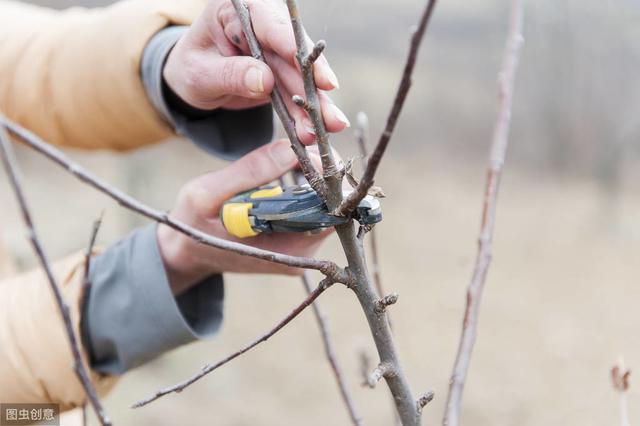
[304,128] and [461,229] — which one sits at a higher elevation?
[461,229]

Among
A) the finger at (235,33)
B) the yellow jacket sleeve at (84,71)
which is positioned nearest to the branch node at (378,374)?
the finger at (235,33)

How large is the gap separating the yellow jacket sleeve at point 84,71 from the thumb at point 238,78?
0.32 m

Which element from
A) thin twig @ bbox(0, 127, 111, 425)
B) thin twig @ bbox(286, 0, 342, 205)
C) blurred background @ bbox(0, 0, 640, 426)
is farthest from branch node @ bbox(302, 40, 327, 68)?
blurred background @ bbox(0, 0, 640, 426)

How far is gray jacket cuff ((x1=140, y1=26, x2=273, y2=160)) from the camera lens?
0.91 metres

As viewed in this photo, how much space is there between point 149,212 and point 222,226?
1.18ft

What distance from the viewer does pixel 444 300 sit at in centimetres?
420

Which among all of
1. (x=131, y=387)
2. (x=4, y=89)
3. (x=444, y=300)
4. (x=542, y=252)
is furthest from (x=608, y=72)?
(x=4, y=89)

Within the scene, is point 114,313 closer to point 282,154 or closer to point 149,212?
point 282,154

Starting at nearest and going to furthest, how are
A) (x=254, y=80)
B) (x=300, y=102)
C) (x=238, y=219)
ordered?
(x=300, y=102) → (x=254, y=80) → (x=238, y=219)

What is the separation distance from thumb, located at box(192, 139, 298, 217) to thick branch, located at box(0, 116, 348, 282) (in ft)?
0.92

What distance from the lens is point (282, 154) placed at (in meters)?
0.79

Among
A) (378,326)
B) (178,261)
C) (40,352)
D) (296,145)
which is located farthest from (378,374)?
(40,352)

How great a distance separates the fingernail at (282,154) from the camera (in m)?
0.79

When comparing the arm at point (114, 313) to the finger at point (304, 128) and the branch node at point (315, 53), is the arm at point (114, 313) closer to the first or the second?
the finger at point (304, 128)
